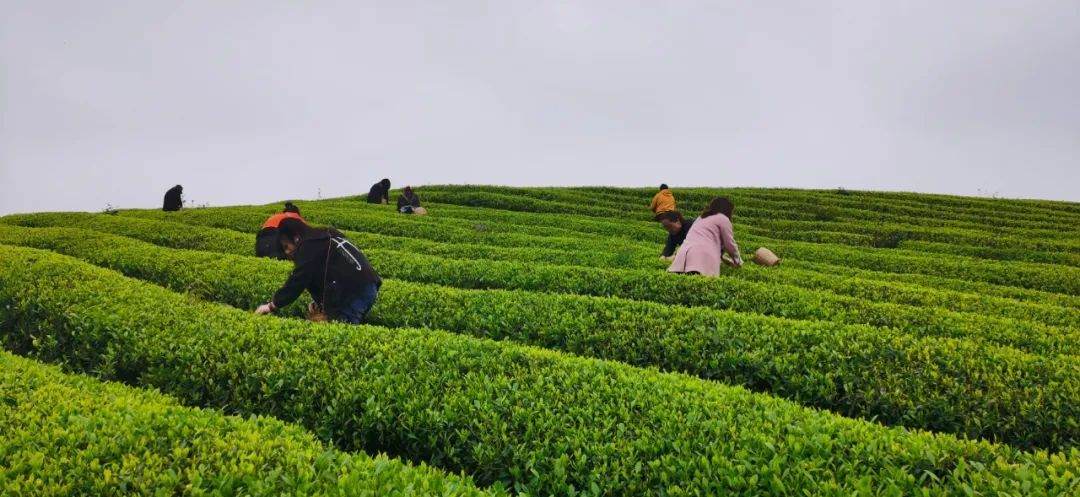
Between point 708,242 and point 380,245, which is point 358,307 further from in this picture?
point 380,245

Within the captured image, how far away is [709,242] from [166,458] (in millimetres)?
11281

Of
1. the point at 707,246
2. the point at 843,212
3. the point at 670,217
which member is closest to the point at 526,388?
the point at 707,246

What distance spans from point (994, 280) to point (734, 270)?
1041 cm

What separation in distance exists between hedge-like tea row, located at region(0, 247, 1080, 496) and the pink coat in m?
6.70

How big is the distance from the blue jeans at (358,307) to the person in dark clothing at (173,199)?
1105 inches

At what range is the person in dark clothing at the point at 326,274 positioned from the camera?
8.72m

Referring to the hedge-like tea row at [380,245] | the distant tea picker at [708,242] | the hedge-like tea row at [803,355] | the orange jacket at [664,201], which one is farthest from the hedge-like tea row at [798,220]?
the hedge-like tea row at [803,355]

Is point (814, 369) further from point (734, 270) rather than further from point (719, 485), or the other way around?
point (734, 270)

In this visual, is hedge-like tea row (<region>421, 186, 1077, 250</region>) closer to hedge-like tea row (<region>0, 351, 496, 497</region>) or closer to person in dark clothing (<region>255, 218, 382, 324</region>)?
person in dark clothing (<region>255, 218, 382, 324</region>)

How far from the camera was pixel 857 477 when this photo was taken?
458 centimetres

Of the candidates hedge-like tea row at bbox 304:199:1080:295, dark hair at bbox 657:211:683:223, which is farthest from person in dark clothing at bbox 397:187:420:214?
dark hair at bbox 657:211:683:223

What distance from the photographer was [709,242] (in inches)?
515

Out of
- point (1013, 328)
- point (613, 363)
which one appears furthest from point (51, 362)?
point (1013, 328)

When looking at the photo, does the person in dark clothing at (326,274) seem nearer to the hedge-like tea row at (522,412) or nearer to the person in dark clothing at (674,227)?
the hedge-like tea row at (522,412)
